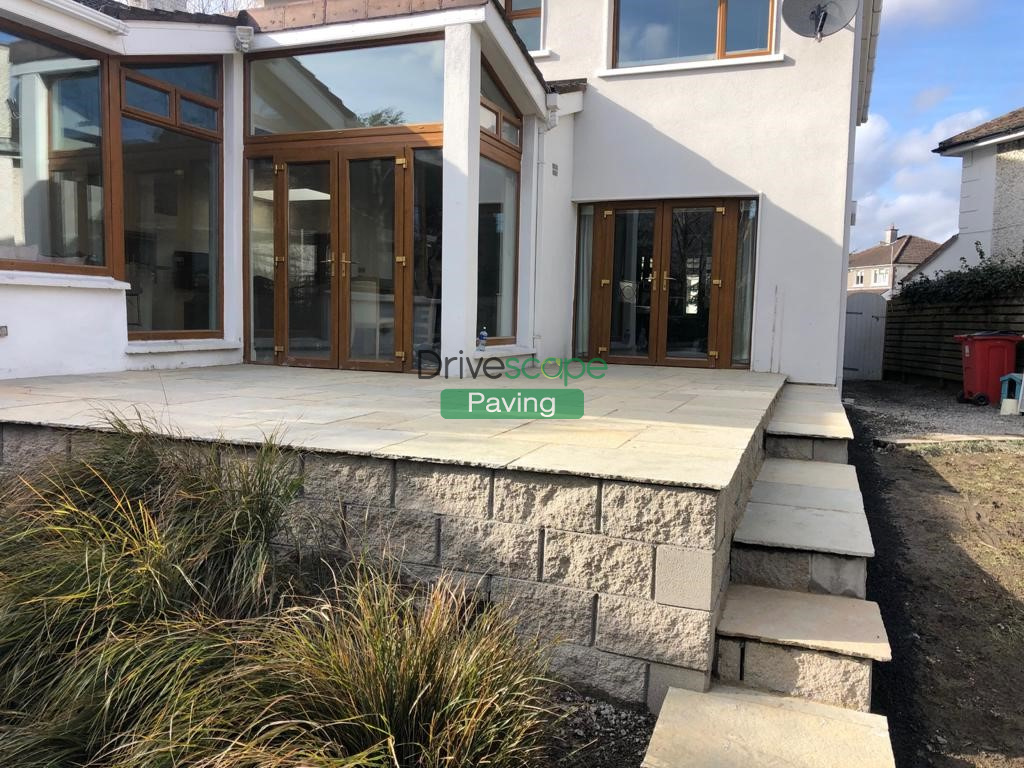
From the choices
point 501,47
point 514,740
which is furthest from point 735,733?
point 501,47

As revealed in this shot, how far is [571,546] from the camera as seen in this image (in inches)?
82.4

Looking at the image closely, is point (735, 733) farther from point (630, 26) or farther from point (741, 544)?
point (630, 26)

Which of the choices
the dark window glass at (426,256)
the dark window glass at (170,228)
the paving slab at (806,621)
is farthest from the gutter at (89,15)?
the paving slab at (806,621)

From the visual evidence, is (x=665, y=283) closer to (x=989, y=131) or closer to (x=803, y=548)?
(x=803, y=548)

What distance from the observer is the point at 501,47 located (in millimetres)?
5723

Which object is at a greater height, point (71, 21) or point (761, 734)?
point (71, 21)

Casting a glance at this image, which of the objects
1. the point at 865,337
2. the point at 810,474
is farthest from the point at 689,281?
the point at 865,337

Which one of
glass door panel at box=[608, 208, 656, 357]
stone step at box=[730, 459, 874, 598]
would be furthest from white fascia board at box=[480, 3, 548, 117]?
stone step at box=[730, 459, 874, 598]

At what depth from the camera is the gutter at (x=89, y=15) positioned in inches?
186

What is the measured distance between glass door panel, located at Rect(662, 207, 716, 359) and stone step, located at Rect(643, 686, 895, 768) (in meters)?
6.03

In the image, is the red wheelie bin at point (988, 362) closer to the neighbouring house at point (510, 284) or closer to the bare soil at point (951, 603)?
the neighbouring house at point (510, 284)

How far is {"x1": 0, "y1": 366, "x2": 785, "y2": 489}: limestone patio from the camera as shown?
7.47ft

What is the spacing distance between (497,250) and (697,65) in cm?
311

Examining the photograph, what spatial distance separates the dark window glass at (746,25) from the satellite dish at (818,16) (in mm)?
328
